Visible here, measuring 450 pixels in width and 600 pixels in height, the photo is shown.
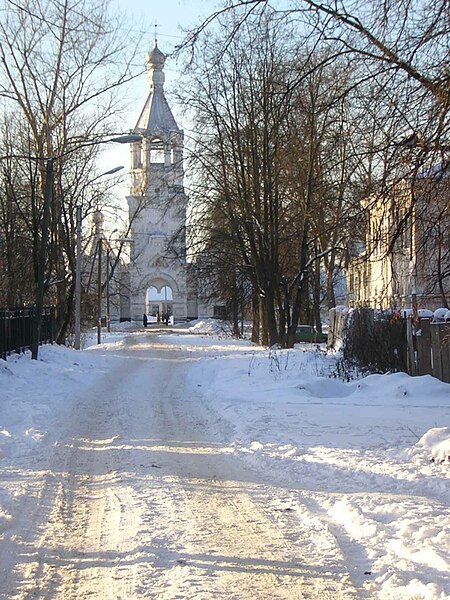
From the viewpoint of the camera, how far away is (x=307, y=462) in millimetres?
8609

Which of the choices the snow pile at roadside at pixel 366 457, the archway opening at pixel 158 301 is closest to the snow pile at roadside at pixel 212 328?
the archway opening at pixel 158 301

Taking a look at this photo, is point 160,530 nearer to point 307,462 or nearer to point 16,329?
point 307,462

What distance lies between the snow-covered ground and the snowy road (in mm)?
32

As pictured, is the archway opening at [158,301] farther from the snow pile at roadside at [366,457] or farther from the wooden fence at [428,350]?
the snow pile at roadside at [366,457]

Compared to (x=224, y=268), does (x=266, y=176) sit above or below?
above

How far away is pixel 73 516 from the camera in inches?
261

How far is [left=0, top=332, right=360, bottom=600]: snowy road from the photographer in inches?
193

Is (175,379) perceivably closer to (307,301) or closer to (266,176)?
(266,176)

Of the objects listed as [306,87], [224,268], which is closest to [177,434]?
[306,87]

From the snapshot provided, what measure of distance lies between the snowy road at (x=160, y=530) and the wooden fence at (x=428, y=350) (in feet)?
22.2

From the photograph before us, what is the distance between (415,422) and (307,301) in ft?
109

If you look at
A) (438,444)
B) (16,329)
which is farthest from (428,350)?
(16,329)

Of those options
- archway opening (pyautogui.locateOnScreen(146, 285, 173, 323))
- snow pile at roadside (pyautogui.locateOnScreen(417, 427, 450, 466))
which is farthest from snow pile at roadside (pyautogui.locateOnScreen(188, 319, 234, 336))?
snow pile at roadside (pyautogui.locateOnScreen(417, 427, 450, 466))

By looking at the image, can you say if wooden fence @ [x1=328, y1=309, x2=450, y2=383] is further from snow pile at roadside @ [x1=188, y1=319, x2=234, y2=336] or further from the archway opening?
the archway opening
